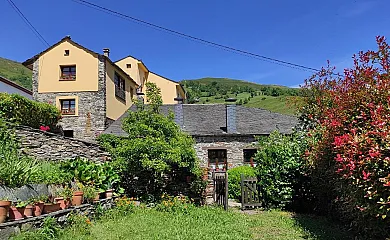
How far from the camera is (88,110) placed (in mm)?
21891

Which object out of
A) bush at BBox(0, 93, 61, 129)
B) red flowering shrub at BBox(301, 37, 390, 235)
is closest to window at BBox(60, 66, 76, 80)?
bush at BBox(0, 93, 61, 129)

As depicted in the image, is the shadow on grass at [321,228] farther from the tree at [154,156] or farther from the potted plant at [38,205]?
the potted plant at [38,205]

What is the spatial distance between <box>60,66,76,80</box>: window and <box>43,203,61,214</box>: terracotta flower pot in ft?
56.3

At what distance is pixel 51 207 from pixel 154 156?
4049 mm

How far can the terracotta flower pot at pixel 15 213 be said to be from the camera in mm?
5305

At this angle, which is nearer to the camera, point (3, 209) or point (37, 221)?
point (3, 209)

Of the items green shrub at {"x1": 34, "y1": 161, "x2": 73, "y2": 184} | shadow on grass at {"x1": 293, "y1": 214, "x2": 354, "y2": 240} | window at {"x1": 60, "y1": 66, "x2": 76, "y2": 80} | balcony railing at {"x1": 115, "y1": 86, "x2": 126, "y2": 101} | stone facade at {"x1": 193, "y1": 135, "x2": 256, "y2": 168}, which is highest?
window at {"x1": 60, "y1": 66, "x2": 76, "y2": 80}

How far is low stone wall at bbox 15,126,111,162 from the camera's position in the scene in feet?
32.7

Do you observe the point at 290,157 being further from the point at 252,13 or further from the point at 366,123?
the point at 252,13

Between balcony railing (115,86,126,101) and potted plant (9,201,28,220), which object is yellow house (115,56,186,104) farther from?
potted plant (9,201,28,220)

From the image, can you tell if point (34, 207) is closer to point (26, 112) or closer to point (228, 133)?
point (26, 112)

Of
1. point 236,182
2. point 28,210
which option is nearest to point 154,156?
point 28,210

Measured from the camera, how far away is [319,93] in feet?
40.8

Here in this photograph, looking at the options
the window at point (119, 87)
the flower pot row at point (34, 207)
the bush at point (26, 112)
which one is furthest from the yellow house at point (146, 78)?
the flower pot row at point (34, 207)
